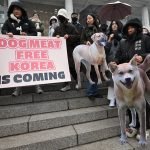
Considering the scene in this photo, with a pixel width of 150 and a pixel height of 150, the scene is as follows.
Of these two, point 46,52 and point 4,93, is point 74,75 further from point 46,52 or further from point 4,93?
point 4,93

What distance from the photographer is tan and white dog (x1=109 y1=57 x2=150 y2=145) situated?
3461 millimetres

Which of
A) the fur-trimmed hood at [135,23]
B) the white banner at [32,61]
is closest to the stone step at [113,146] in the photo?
the white banner at [32,61]

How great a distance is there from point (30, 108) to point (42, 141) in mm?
1016

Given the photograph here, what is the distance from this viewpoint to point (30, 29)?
17.5 feet

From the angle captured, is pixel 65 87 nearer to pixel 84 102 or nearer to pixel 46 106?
pixel 84 102

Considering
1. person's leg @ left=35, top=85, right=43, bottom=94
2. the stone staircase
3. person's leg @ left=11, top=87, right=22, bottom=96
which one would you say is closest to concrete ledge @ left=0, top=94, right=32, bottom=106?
the stone staircase

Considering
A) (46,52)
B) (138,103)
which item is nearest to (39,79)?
(46,52)

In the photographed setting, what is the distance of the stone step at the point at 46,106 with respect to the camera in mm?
4426

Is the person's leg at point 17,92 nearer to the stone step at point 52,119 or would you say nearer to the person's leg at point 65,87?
the stone step at point 52,119

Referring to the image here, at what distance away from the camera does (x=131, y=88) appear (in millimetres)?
3570

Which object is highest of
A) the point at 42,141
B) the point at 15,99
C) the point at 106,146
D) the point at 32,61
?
the point at 32,61

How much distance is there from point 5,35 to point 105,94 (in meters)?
2.52

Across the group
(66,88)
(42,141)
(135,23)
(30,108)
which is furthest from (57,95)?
(135,23)

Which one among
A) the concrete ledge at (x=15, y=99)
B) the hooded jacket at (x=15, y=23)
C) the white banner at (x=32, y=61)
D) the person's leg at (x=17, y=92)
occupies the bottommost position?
the concrete ledge at (x=15, y=99)
